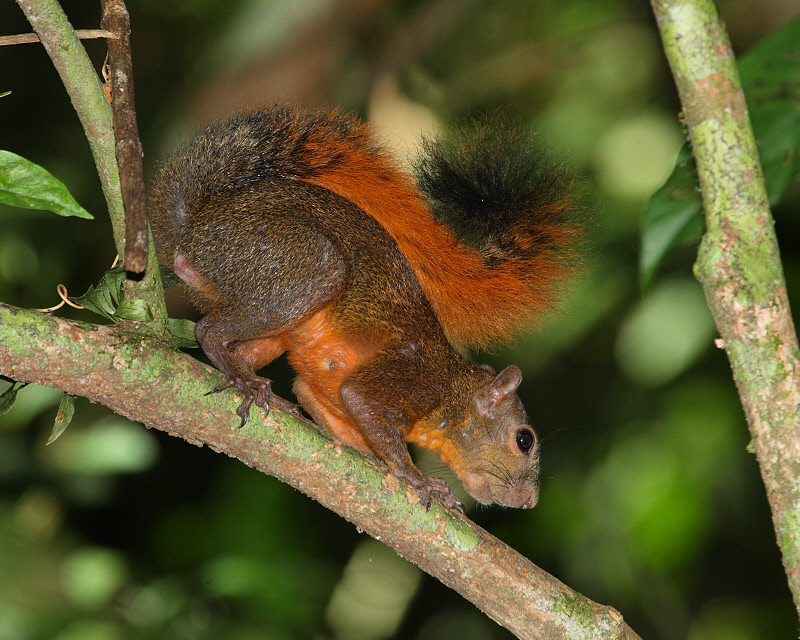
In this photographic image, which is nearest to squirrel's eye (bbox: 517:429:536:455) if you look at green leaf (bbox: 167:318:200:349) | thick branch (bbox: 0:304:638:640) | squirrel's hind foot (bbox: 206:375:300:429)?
thick branch (bbox: 0:304:638:640)

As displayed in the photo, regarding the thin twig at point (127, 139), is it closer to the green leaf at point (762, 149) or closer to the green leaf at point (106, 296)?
the green leaf at point (106, 296)

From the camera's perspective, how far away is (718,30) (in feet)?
5.04

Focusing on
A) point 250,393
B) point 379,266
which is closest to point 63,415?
point 250,393

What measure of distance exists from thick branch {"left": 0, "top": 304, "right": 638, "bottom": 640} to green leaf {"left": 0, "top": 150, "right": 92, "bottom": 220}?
0.52m

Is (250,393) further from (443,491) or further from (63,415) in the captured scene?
(443,491)

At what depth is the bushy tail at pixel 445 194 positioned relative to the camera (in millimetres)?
3203

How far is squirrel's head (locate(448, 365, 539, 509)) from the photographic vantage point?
3539 mm

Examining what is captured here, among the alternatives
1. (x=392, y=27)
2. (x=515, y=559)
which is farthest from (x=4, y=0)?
(x=515, y=559)

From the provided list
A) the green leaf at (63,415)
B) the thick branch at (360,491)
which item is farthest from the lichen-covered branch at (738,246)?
the green leaf at (63,415)

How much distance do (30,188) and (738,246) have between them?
1.42 m

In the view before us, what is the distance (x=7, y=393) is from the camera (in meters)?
2.29

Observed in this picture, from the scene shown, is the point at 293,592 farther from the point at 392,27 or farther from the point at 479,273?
the point at 392,27

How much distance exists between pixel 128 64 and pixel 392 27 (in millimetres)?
2854

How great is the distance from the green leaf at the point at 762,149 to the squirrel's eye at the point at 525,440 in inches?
80.1
